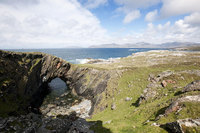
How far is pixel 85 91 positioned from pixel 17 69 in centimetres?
2986

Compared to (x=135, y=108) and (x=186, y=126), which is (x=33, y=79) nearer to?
(x=135, y=108)

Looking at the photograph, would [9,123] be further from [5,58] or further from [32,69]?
[32,69]

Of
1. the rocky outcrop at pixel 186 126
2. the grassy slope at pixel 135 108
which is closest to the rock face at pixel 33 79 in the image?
the grassy slope at pixel 135 108

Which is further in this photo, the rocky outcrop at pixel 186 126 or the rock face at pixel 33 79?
the rock face at pixel 33 79

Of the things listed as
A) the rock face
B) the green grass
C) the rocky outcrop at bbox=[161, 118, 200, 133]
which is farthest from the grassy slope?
the rock face

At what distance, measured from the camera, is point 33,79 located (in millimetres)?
45719

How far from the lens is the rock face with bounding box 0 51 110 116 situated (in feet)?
102

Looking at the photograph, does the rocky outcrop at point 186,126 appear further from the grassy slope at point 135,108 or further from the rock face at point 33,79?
the rock face at point 33,79

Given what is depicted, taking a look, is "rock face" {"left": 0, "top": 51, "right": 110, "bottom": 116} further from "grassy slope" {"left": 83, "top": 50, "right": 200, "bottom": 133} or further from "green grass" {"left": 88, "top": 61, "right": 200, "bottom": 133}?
"green grass" {"left": 88, "top": 61, "right": 200, "bottom": 133}

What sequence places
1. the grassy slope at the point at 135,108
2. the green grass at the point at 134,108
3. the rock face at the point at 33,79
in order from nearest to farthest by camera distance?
the grassy slope at the point at 135,108, the green grass at the point at 134,108, the rock face at the point at 33,79

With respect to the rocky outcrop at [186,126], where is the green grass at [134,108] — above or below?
below

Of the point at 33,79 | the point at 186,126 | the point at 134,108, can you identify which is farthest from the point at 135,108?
the point at 33,79

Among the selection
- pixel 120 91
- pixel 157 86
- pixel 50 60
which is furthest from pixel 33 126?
pixel 50 60

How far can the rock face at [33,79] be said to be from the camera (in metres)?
31.0
